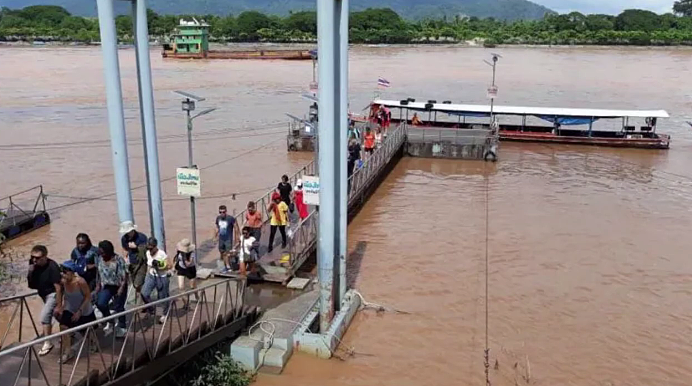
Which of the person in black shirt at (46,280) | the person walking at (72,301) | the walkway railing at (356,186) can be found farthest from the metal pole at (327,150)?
the person in black shirt at (46,280)

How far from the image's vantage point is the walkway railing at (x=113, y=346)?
22.6ft

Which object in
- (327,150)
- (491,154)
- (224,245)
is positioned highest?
(327,150)

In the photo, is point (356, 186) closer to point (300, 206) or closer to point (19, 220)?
point (300, 206)

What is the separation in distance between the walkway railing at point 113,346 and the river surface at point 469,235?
1467mm

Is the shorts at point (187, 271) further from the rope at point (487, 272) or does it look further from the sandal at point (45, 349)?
the rope at point (487, 272)

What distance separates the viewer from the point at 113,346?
7.57m

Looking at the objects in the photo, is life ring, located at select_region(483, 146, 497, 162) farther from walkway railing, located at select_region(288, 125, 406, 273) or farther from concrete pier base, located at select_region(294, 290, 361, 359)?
concrete pier base, located at select_region(294, 290, 361, 359)

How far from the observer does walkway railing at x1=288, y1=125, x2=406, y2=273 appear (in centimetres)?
1344

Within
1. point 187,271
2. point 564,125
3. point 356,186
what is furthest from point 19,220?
point 564,125

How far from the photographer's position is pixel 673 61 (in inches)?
3420

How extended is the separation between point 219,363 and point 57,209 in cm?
1263

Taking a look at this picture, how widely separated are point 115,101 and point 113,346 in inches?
166

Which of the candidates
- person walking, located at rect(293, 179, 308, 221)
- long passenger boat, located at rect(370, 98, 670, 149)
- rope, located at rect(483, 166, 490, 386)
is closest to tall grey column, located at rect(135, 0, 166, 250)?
person walking, located at rect(293, 179, 308, 221)

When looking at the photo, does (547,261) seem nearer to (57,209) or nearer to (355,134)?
(355,134)
